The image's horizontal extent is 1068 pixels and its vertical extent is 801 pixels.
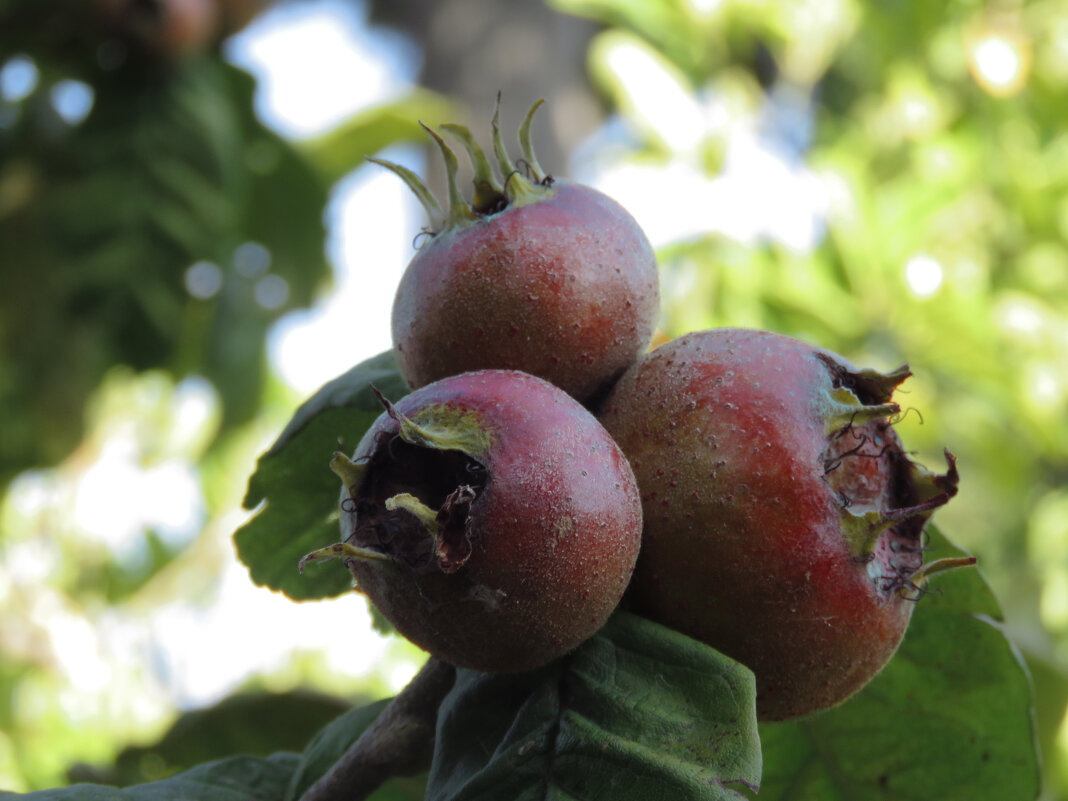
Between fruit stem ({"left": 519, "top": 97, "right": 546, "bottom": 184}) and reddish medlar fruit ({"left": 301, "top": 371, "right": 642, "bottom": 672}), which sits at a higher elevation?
fruit stem ({"left": 519, "top": 97, "right": 546, "bottom": 184})

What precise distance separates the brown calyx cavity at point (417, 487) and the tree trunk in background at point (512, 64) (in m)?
4.28

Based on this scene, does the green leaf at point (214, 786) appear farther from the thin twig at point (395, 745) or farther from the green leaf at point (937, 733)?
the green leaf at point (937, 733)

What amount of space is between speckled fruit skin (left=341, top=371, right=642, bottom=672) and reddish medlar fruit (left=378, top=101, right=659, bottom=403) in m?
0.16

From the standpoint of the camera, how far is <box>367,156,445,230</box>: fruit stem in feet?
4.90

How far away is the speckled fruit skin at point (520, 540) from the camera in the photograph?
1161 millimetres

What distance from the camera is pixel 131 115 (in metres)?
3.88

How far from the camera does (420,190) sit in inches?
59.8

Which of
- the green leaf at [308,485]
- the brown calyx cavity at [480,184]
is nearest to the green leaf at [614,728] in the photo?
the green leaf at [308,485]

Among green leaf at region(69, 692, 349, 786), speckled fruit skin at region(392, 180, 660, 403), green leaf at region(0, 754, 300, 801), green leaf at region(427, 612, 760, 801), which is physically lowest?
green leaf at region(69, 692, 349, 786)

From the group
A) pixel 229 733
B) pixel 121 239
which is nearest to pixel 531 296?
pixel 229 733

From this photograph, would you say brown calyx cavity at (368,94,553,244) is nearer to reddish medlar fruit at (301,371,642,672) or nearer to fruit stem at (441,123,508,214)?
Answer: fruit stem at (441,123,508,214)

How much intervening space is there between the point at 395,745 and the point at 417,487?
1.44 feet

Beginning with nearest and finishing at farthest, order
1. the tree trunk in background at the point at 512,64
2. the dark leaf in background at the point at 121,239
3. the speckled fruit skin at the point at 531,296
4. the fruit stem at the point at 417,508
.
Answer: the fruit stem at the point at 417,508
the speckled fruit skin at the point at 531,296
the dark leaf in background at the point at 121,239
the tree trunk in background at the point at 512,64

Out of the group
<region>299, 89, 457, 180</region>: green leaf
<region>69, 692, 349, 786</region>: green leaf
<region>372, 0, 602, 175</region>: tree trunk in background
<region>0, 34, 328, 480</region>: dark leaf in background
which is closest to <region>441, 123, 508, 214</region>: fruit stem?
<region>69, 692, 349, 786</region>: green leaf
